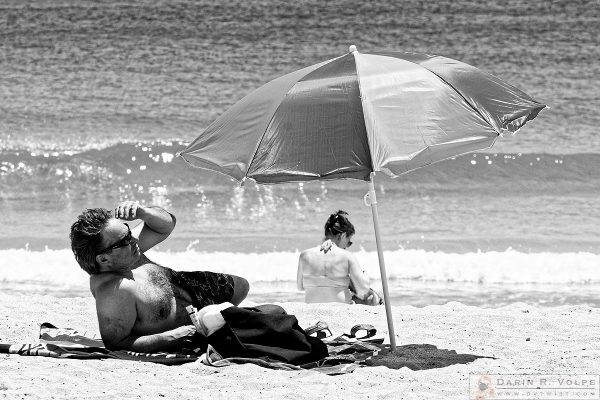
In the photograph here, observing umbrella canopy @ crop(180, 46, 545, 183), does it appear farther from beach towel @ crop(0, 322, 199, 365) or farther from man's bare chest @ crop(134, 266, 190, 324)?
beach towel @ crop(0, 322, 199, 365)

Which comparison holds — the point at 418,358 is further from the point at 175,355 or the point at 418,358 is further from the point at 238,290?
the point at 175,355

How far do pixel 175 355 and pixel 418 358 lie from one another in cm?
125

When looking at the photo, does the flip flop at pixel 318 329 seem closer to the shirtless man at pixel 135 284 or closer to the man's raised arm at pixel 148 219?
the shirtless man at pixel 135 284

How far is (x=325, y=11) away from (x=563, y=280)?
13.8 metres

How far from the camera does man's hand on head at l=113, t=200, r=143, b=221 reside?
4.77 m

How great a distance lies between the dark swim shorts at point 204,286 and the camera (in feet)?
16.8

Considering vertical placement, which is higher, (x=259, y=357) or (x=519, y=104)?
(x=519, y=104)

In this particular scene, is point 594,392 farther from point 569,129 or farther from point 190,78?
point 190,78

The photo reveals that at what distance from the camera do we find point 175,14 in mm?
22484

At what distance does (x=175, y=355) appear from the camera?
503cm

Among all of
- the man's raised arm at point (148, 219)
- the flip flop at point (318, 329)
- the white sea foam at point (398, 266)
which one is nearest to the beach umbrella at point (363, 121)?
the man's raised arm at point (148, 219)

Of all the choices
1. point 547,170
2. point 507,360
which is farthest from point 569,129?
point 507,360

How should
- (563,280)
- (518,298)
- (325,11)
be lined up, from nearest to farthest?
(518,298) → (563,280) → (325,11)

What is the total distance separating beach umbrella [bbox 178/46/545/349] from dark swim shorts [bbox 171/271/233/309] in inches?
23.3
